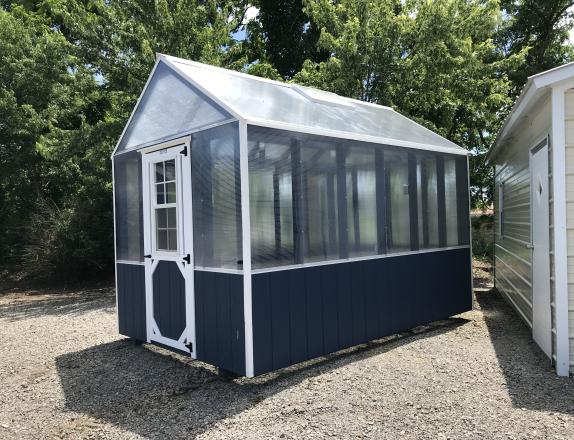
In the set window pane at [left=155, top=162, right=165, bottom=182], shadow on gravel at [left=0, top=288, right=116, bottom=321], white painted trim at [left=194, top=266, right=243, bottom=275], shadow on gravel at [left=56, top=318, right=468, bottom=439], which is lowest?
shadow on gravel at [left=0, top=288, right=116, bottom=321]

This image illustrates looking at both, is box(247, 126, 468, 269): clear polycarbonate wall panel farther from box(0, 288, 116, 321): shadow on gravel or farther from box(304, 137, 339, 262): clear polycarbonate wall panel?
box(0, 288, 116, 321): shadow on gravel

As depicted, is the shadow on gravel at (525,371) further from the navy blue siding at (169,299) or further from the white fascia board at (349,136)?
the navy blue siding at (169,299)

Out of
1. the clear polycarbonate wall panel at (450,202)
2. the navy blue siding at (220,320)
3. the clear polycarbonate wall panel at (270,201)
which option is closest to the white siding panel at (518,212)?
the clear polycarbonate wall panel at (450,202)

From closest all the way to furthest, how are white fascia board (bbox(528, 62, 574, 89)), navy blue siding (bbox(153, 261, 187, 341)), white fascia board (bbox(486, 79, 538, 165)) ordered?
white fascia board (bbox(528, 62, 574, 89)) < white fascia board (bbox(486, 79, 538, 165)) < navy blue siding (bbox(153, 261, 187, 341))

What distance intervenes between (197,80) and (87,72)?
8858mm

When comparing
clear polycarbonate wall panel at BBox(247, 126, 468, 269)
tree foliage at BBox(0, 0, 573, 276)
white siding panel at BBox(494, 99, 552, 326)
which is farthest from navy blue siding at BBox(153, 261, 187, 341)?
tree foliage at BBox(0, 0, 573, 276)

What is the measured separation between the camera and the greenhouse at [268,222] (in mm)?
4508

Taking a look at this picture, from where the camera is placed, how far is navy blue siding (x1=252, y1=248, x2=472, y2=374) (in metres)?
4.55

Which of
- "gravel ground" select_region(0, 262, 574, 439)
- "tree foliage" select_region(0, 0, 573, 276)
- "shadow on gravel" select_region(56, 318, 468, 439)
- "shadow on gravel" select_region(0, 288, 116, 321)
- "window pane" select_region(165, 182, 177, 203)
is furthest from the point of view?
"tree foliage" select_region(0, 0, 573, 276)

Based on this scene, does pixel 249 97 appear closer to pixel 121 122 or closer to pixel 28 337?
pixel 28 337

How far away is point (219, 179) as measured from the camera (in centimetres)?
461

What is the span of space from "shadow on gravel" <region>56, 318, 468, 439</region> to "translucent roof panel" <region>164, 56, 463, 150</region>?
244 centimetres

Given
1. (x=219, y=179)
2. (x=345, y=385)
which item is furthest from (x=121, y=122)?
(x=345, y=385)

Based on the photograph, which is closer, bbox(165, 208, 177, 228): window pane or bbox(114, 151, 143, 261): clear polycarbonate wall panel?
bbox(165, 208, 177, 228): window pane
